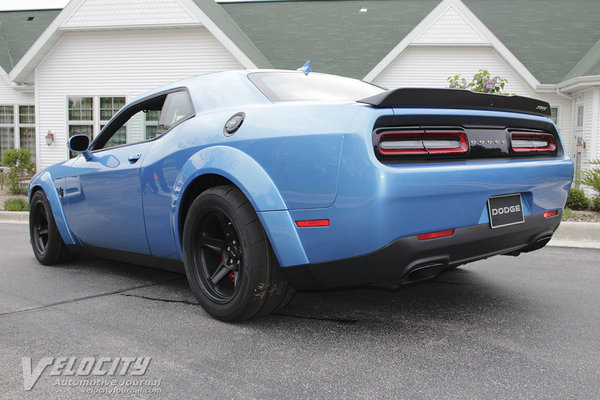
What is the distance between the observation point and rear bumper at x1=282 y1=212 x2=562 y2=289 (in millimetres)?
2748

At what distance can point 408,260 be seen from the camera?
2764 mm

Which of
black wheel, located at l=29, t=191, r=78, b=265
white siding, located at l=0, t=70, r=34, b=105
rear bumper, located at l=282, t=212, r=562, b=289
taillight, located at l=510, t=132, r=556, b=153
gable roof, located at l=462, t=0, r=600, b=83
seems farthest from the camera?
white siding, located at l=0, t=70, r=34, b=105

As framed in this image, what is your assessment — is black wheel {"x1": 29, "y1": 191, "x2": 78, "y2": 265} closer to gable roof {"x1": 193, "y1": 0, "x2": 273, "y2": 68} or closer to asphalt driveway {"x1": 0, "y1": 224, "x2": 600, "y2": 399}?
asphalt driveway {"x1": 0, "y1": 224, "x2": 600, "y2": 399}

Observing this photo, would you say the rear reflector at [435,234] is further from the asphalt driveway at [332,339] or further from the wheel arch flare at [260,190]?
the wheel arch flare at [260,190]

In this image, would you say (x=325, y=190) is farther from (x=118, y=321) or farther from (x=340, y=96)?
(x=118, y=321)

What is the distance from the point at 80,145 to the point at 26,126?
15616 millimetres

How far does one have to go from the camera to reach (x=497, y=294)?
4.04m

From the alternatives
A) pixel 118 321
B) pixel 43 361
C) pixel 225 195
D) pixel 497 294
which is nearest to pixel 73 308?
pixel 118 321

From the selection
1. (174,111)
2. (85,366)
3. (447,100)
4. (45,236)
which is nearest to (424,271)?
(447,100)

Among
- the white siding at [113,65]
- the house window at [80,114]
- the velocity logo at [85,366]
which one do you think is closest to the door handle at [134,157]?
the velocity logo at [85,366]

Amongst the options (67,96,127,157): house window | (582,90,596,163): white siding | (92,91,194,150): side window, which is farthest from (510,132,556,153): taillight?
(67,96,127,157): house window

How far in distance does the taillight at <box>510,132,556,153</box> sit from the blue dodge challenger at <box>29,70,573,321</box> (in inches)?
0.5

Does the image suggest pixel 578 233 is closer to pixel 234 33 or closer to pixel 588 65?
pixel 588 65

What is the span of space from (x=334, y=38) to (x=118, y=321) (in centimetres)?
1519
